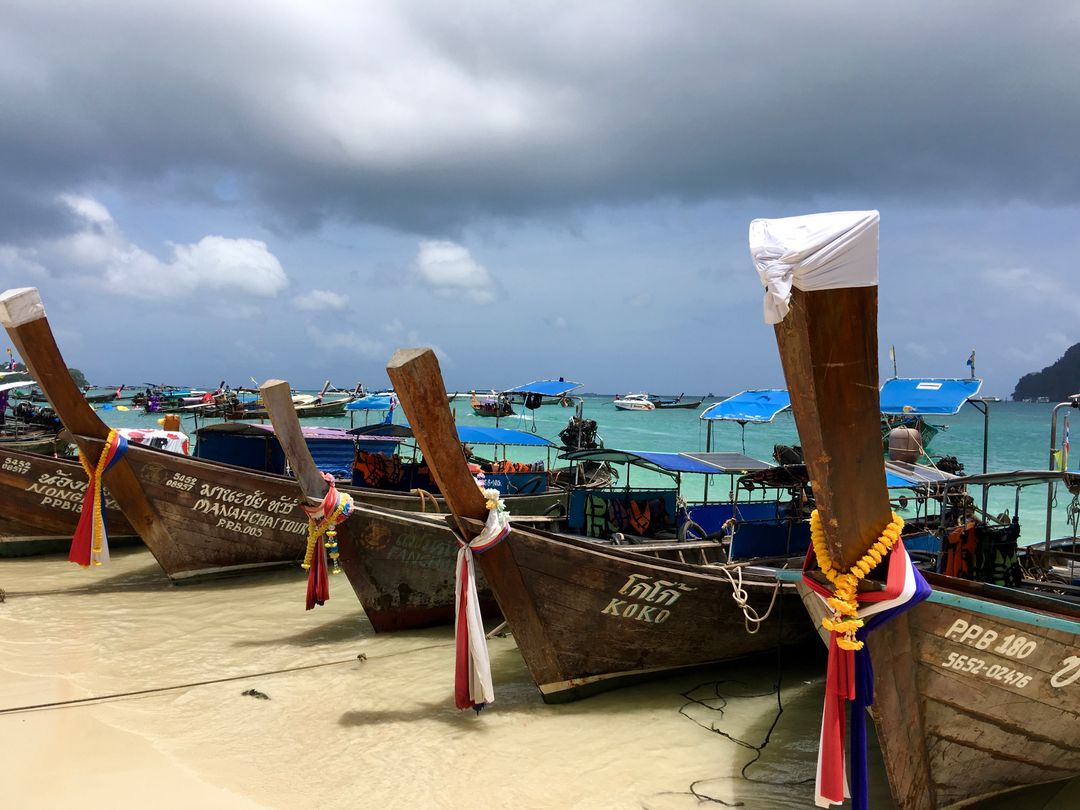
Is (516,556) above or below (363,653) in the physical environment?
above

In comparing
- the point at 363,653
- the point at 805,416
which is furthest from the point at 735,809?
the point at 363,653

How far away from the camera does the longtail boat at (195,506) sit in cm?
906

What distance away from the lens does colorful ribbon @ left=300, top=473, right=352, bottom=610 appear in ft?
24.3

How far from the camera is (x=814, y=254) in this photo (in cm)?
271

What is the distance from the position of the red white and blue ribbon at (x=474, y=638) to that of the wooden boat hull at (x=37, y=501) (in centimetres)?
856

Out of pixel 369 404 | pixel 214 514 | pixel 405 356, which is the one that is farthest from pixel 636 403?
pixel 405 356

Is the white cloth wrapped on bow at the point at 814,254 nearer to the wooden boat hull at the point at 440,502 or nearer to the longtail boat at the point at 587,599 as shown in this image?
the longtail boat at the point at 587,599

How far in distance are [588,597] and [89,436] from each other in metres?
6.52

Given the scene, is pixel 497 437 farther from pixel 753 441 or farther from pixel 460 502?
pixel 753 441

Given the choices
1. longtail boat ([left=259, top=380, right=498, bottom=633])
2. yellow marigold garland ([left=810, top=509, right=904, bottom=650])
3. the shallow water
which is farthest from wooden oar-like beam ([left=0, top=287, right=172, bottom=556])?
yellow marigold garland ([left=810, top=509, right=904, bottom=650])

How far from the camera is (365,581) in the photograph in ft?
26.2

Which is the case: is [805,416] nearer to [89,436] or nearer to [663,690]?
[663,690]

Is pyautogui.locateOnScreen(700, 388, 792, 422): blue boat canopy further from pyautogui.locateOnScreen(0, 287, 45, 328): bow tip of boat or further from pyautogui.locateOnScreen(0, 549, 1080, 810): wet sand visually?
pyautogui.locateOnScreen(0, 287, 45, 328): bow tip of boat

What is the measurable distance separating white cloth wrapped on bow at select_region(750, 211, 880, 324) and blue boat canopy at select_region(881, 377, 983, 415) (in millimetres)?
10667
